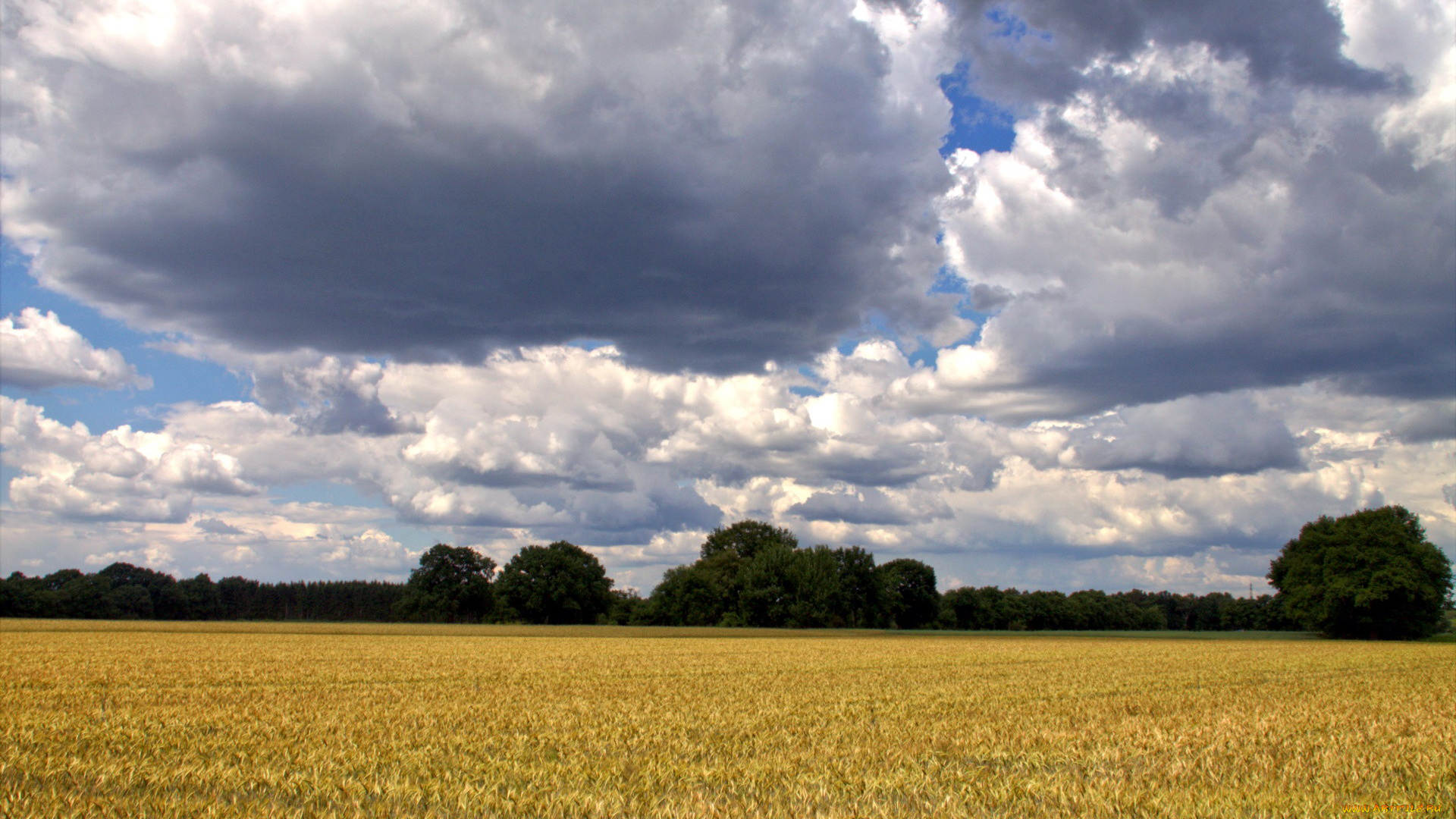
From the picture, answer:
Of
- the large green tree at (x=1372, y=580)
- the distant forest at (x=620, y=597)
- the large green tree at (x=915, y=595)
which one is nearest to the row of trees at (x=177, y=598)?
the distant forest at (x=620, y=597)

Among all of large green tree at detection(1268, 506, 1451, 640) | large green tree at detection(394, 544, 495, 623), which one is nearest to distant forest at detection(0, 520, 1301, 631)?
large green tree at detection(394, 544, 495, 623)

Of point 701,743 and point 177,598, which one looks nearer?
point 701,743

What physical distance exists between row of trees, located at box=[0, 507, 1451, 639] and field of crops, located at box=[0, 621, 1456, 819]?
61.4 metres

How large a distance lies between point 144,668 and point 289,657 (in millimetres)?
6197

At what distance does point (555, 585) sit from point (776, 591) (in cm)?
3592

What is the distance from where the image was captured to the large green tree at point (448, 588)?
435 feet

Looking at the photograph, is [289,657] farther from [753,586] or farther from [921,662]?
[753,586]

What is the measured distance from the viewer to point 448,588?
438ft

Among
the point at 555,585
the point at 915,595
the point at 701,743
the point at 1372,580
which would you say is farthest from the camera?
the point at 915,595

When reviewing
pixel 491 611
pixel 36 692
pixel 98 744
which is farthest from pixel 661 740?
pixel 491 611

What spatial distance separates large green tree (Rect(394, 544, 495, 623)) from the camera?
132500 millimetres

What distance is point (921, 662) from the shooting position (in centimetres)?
3006

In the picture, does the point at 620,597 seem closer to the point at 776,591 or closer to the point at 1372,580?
the point at 776,591

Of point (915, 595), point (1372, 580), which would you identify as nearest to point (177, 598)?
point (915, 595)
